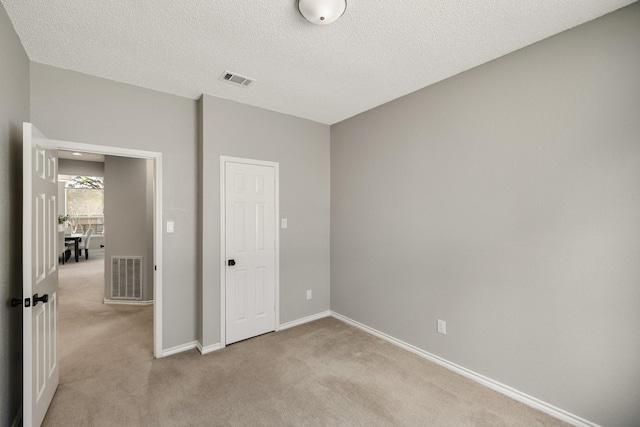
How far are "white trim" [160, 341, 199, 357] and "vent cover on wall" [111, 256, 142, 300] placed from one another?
2083mm

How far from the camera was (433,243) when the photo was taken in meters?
2.84

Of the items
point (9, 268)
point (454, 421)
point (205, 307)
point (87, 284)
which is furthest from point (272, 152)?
point (87, 284)

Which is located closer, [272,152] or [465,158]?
[465,158]

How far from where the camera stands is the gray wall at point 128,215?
4582mm

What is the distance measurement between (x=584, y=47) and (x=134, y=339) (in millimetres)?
4857

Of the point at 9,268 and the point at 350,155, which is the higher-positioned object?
the point at 350,155

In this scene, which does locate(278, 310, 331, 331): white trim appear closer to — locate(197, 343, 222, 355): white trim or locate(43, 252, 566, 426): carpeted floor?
locate(43, 252, 566, 426): carpeted floor

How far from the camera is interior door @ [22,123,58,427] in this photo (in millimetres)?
1692

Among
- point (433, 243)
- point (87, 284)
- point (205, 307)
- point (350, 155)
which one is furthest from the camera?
point (87, 284)

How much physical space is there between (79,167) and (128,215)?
369 cm

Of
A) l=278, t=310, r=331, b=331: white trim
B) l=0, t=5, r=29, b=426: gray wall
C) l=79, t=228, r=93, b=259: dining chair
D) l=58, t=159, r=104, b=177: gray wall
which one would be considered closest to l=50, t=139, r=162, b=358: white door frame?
l=0, t=5, r=29, b=426: gray wall

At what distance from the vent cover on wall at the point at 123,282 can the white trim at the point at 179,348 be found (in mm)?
2083

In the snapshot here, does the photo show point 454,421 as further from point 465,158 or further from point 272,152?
point 272,152

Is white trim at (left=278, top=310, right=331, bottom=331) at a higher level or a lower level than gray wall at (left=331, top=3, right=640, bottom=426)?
lower
